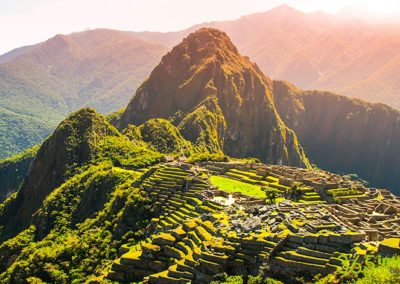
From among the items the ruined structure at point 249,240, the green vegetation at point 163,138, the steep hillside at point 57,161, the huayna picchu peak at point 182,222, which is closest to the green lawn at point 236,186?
the huayna picchu peak at point 182,222

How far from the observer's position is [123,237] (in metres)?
73.2

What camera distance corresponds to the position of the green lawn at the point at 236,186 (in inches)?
3127

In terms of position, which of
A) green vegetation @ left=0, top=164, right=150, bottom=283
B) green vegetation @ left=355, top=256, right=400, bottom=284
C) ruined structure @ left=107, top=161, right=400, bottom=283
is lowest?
green vegetation @ left=0, top=164, right=150, bottom=283

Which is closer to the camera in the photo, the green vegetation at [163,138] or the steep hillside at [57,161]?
the steep hillside at [57,161]

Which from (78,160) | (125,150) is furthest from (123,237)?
(78,160)

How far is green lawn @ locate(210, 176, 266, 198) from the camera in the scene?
79438 mm

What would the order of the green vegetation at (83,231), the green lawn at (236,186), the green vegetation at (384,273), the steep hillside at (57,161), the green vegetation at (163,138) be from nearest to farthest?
the green vegetation at (384,273)
the green vegetation at (83,231)
the green lawn at (236,186)
the steep hillside at (57,161)
the green vegetation at (163,138)

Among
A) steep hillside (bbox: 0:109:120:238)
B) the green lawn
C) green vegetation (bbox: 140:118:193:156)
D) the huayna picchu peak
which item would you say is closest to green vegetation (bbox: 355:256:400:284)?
the huayna picchu peak

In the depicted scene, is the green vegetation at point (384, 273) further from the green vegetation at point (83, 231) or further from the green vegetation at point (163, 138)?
the green vegetation at point (163, 138)

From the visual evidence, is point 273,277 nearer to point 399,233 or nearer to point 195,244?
point 195,244

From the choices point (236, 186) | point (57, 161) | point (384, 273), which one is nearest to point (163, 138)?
point (57, 161)

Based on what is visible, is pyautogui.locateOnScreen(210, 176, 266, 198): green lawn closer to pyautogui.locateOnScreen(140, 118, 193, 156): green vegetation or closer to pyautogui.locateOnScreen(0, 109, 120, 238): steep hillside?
pyautogui.locateOnScreen(0, 109, 120, 238): steep hillside

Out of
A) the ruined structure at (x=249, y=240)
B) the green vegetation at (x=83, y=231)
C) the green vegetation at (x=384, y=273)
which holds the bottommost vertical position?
the green vegetation at (x=83, y=231)

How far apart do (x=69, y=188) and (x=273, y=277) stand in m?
92.8
